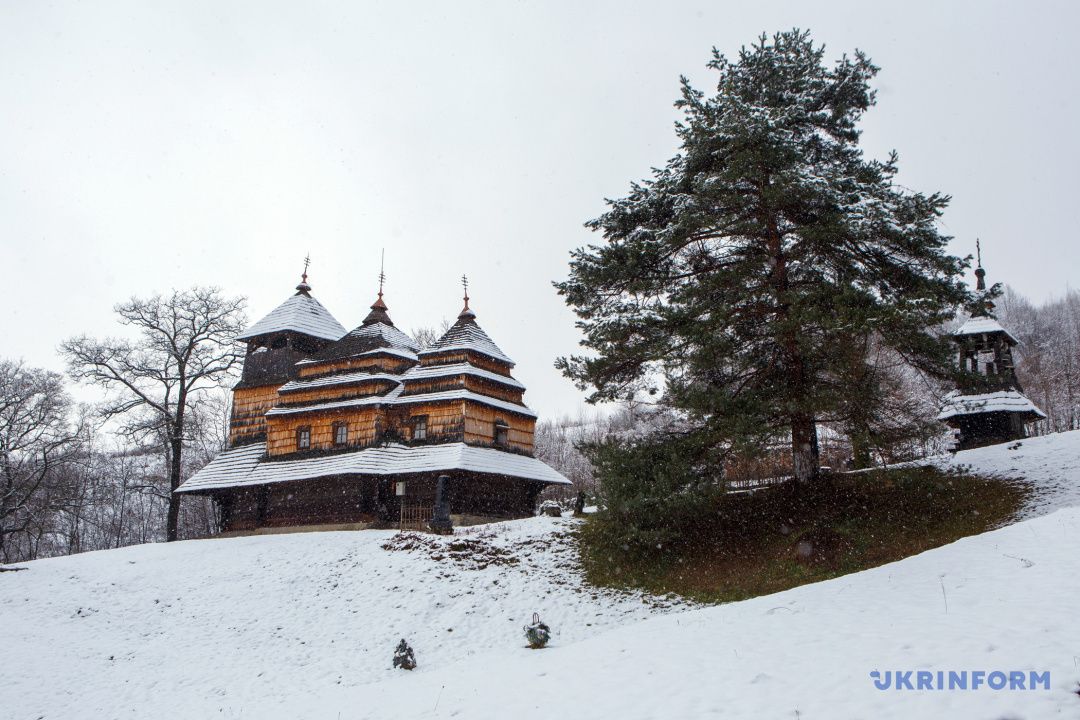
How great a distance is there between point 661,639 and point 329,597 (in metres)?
9.99

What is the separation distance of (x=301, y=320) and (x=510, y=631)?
22474mm

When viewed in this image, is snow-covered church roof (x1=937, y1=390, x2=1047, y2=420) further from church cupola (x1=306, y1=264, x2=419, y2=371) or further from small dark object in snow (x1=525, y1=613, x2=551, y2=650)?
church cupola (x1=306, y1=264, x2=419, y2=371)

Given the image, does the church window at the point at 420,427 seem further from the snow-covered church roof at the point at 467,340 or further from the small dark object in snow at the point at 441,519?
the small dark object in snow at the point at 441,519

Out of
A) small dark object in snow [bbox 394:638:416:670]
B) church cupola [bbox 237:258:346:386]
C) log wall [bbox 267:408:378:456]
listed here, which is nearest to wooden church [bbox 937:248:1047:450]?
small dark object in snow [bbox 394:638:416:670]

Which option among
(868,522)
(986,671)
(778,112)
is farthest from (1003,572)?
(778,112)

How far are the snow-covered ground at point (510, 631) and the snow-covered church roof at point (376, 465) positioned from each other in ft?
10.6

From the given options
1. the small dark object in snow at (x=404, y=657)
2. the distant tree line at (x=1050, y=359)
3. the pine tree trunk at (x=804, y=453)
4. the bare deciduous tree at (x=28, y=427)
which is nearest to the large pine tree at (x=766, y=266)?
the pine tree trunk at (x=804, y=453)

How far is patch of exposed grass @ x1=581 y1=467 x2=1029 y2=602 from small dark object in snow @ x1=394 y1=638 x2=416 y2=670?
4796 mm

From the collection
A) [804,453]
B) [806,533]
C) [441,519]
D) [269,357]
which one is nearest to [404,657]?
[806,533]

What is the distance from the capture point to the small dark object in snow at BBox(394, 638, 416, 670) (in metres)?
12.9

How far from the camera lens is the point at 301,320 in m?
32.4

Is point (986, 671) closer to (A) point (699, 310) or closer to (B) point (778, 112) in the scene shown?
(A) point (699, 310)

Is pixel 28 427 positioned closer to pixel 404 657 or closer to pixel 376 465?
pixel 376 465

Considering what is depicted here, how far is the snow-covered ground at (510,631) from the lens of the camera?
752 centimetres
